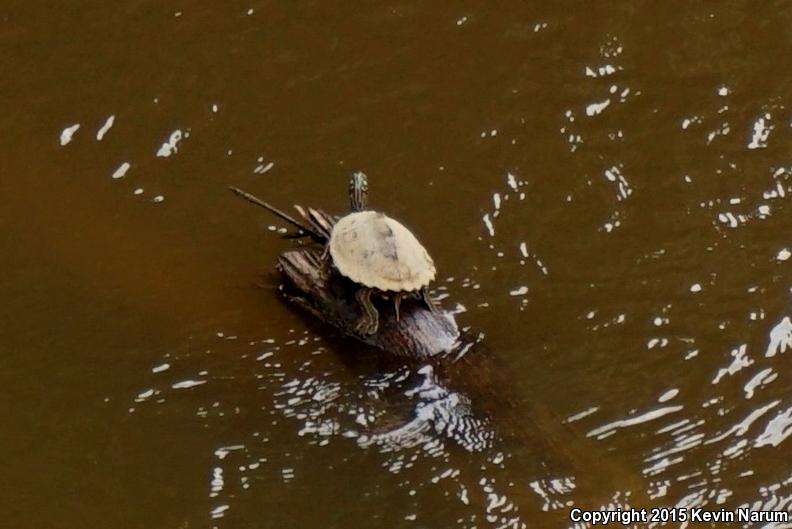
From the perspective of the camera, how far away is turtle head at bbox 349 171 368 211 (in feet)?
17.0

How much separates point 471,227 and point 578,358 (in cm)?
92

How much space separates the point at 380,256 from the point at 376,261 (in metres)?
0.03

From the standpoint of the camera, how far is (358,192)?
518 centimetres

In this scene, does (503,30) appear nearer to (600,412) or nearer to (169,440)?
(600,412)

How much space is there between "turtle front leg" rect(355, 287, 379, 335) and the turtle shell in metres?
0.12

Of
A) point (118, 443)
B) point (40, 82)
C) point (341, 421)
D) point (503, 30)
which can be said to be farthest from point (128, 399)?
point (503, 30)

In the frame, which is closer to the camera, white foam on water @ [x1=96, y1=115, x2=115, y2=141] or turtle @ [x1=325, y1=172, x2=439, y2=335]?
turtle @ [x1=325, y1=172, x2=439, y2=335]

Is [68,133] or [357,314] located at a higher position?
[68,133]

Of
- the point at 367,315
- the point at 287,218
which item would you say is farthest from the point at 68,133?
the point at 367,315

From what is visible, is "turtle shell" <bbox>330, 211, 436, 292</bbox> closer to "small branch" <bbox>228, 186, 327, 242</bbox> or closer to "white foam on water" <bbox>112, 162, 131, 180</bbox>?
"small branch" <bbox>228, 186, 327, 242</bbox>

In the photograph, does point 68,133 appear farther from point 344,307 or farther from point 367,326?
point 367,326

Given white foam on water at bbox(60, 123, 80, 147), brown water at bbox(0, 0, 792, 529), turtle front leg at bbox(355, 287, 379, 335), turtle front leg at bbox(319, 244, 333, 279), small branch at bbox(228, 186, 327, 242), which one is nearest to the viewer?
brown water at bbox(0, 0, 792, 529)

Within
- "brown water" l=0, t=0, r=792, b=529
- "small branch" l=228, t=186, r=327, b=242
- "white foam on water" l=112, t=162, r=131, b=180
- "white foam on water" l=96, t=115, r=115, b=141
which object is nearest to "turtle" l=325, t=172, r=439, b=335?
"small branch" l=228, t=186, r=327, b=242

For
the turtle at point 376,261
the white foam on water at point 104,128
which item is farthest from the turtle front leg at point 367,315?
the white foam on water at point 104,128
